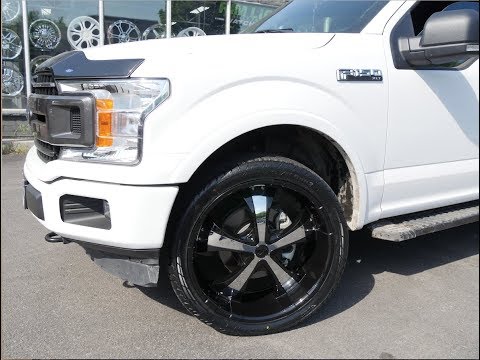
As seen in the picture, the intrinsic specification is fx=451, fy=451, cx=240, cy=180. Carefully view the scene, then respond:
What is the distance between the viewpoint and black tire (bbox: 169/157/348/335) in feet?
7.55

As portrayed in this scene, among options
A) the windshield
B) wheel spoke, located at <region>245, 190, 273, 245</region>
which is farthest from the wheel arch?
the windshield

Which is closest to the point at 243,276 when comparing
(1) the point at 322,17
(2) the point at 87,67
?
(2) the point at 87,67

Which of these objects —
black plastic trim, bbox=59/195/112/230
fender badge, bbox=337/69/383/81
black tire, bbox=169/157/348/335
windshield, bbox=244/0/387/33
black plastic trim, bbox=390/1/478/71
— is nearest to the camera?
black plastic trim, bbox=59/195/112/230

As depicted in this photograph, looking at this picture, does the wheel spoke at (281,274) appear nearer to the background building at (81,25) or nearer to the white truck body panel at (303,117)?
the white truck body panel at (303,117)

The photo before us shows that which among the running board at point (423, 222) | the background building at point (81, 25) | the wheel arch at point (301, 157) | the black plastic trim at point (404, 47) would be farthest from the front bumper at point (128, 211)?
the background building at point (81, 25)

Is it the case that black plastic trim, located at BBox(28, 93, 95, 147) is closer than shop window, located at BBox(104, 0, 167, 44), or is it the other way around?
black plastic trim, located at BBox(28, 93, 95, 147)

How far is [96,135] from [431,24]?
183 cm

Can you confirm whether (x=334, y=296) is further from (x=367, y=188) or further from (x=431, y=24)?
(x=431, y=24)

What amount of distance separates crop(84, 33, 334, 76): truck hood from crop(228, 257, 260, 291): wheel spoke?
109cm

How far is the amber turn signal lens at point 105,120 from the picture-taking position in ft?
7.06

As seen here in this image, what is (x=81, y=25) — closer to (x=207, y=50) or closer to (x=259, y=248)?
(x=207, y=50)

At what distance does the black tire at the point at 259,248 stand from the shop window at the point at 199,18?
277 inches

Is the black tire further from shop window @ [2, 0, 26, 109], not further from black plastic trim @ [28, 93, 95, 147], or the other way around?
shop window @ [2, 0, 26, 109]

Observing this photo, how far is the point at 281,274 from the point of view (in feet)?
8.45
